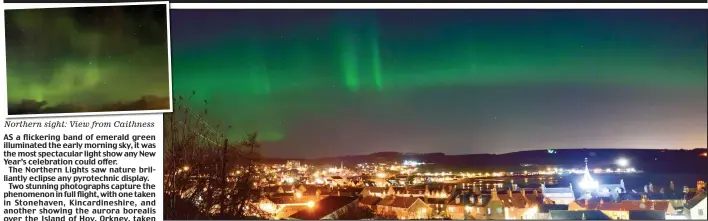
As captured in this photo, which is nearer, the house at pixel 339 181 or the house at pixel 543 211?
the house at pixel 543 211

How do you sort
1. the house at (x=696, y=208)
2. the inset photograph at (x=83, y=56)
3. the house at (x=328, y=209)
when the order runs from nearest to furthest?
the inset photograph at (x=83, y=56)
the house at (x=696, y=208)
the house at (x=328, y=209)

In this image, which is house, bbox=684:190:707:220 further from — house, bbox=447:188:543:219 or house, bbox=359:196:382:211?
house, bbox=359:196:382:211

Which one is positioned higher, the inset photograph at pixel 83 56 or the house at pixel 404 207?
the inset photograph at pixel 83 56

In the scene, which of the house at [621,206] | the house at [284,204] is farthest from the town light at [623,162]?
the house at [284,204]

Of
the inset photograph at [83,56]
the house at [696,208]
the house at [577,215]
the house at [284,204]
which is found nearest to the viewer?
the inset photograph at [83,56]

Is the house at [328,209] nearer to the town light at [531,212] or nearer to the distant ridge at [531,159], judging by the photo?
the distant ridge at [531,159]

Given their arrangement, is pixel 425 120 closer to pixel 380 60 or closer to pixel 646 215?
pixel 380 60

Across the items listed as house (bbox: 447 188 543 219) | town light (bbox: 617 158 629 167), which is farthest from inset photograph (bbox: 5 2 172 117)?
town light (bbox: 617 158 629 167)
